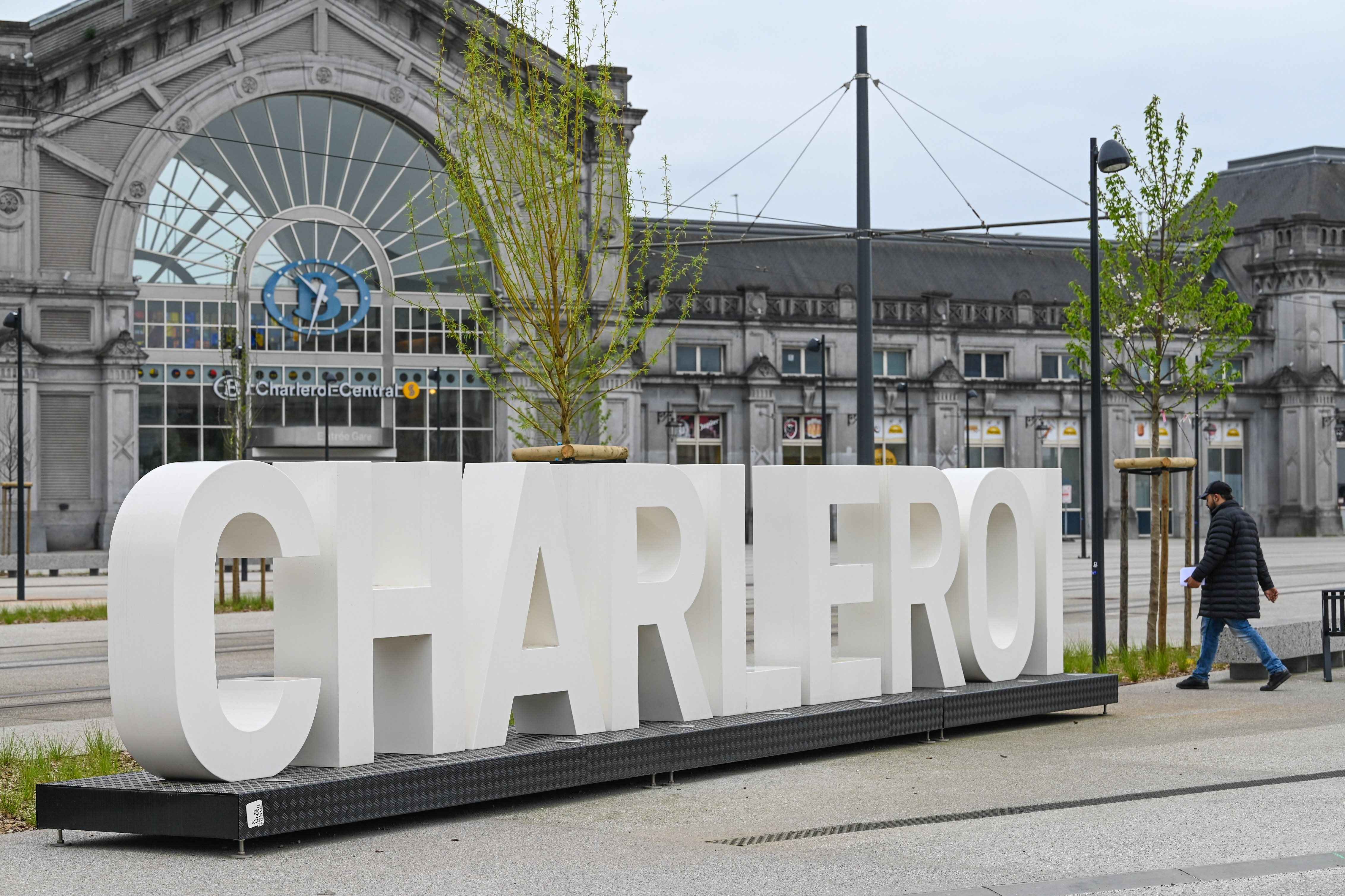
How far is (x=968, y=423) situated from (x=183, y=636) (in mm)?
56199

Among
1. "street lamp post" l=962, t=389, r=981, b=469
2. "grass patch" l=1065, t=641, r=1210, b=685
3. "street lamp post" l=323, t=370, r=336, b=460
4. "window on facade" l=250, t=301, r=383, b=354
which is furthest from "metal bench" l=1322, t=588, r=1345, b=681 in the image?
"street lamp post" l=962, t=389, r=981, b=469

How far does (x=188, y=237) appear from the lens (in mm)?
52469

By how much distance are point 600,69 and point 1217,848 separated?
8.37 metres

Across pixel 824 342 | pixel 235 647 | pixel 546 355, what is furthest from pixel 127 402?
pixel 546 355

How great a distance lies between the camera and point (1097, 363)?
1673 cm

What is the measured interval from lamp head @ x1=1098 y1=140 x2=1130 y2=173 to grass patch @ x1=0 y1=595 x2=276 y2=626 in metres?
14.5

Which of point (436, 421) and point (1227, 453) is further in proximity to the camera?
point (1227, 453)

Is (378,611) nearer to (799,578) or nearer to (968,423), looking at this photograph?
(799,578)

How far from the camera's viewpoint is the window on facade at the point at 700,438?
60.7 meters

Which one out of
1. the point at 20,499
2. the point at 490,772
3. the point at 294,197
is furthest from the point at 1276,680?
the point at 294,197

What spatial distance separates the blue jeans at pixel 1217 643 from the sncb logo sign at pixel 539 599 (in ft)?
6.73

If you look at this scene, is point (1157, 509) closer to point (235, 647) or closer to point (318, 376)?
point (235, 647)

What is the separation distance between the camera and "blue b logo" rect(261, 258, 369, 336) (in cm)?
5356

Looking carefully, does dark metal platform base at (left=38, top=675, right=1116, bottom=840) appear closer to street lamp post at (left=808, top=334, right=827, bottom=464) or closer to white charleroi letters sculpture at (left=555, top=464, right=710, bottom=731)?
white charleroi letters sculpture at (left=555, top=464, right=710, bottom=731)
